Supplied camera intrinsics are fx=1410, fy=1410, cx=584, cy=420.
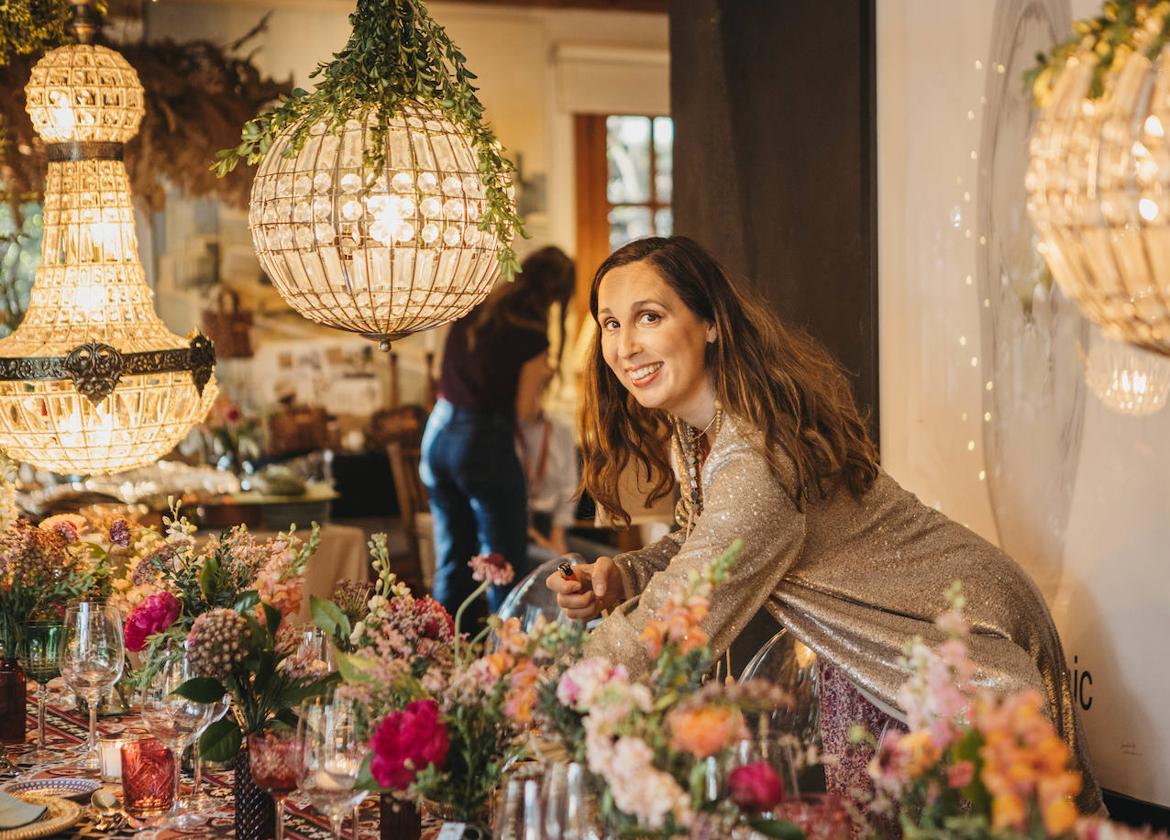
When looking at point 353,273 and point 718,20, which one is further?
point 718,20

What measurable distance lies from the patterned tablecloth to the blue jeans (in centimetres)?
267

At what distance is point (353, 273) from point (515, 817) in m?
0.83

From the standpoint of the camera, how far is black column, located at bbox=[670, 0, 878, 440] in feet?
9.54

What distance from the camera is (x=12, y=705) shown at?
2404 mm

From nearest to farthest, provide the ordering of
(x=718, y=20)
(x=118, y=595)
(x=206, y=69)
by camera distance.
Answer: (x=118, y=595) < (x=718, y=20) < (x=206, y=69)

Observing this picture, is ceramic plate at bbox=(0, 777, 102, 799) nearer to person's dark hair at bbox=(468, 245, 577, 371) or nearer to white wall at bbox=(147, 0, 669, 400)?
person's dark hair at bbox=(468, 245, 577, 371)

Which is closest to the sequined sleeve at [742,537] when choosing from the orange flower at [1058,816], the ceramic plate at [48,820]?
the ceramic plate at [48,820]

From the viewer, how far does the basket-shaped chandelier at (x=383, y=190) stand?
1.88 meters

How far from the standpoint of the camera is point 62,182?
2859 mm

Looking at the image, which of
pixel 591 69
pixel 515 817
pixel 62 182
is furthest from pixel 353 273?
pixel 591 69

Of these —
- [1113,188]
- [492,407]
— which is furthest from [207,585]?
[492,407]

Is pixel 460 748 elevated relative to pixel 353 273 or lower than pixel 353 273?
lower

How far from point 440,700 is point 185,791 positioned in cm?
64

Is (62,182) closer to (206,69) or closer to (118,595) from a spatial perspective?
(118,595)
